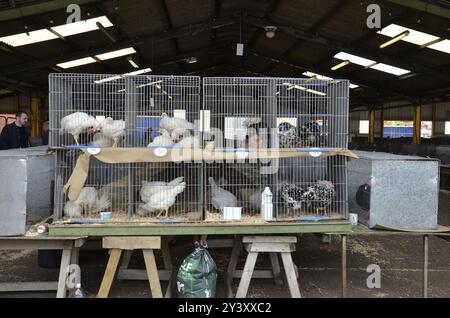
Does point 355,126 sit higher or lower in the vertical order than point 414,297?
higher

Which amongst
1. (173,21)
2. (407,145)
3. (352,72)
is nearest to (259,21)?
(173,21)

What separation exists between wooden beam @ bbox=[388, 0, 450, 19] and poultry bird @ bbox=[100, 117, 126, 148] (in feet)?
17.5

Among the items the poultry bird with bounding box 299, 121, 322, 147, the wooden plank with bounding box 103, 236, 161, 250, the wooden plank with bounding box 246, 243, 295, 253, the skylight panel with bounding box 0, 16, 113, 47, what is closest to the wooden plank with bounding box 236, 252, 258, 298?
the wooden plank with bounding box 246, 243, 295, 253

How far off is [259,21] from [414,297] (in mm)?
7906

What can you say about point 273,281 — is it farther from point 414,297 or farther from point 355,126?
point 355,126

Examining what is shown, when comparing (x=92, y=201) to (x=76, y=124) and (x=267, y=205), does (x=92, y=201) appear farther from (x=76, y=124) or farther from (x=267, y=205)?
(x=267, y=205)

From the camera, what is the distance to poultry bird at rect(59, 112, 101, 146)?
3514 millimetres

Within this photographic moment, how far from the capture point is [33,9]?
6.21m

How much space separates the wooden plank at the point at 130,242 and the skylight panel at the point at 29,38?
6.00m

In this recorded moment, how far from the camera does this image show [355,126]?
24844mm

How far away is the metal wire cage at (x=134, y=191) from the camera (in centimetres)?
360

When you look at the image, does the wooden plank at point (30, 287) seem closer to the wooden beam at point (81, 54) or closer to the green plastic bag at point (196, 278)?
the green plastic bag at point (196, 278)

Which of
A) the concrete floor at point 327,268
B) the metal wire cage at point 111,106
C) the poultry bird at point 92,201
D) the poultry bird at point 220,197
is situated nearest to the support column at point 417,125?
the concrete floor at point 327,268

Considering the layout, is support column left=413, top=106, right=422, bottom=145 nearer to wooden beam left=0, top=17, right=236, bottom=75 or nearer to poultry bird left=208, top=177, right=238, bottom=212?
wooden beam left=0, top=17, right=236, bottom=75
